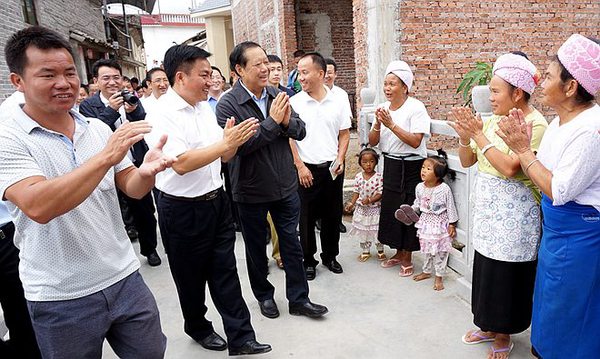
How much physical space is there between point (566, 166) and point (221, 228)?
5.69ft

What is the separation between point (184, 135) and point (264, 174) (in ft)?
2.24

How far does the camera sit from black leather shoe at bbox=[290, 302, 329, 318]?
9.93 ft

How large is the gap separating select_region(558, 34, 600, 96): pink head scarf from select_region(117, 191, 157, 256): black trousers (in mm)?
3473

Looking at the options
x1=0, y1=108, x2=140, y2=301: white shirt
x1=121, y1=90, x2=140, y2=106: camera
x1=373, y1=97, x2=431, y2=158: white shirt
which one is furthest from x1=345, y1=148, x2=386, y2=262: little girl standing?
x1=0, y1=108, x2=140, y2=301: white shirt

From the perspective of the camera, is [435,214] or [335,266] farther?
[335,266]

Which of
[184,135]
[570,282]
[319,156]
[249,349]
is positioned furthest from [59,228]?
[319,156]

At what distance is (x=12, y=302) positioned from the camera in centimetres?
230

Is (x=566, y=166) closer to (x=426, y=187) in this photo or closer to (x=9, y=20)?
(x=426, y=187)

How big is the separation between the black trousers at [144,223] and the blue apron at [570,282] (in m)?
3.27

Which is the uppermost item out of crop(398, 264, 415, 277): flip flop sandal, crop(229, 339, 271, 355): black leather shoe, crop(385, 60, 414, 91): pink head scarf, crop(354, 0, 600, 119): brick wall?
crop(354, 0, 600, 119): brick wall

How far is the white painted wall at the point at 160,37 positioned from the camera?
101ft

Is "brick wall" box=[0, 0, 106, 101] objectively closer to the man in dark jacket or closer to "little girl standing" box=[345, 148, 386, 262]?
the man in dark jacket

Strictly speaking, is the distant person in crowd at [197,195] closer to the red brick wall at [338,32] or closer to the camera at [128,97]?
the camera at [128,97]

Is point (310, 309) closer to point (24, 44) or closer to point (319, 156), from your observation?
point (319, 156)
